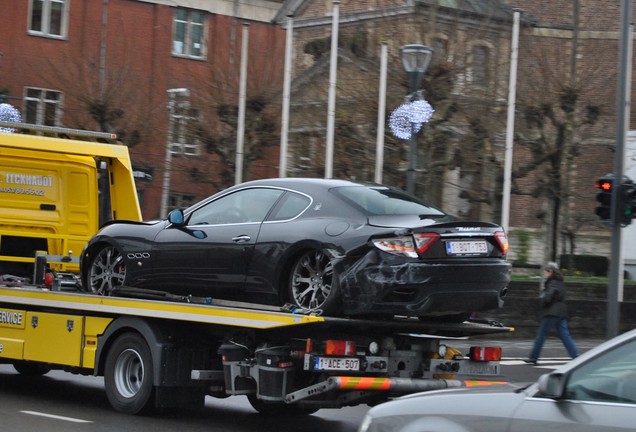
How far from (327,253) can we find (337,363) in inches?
35.8

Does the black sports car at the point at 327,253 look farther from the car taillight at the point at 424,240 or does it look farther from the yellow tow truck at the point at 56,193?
the yellow tow truck at the point at 56,193

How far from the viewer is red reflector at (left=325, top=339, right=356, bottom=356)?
370 inches

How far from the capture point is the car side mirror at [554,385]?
18.4 feet

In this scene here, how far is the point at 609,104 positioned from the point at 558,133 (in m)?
4.32

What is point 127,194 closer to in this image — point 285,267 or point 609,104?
point 285,267

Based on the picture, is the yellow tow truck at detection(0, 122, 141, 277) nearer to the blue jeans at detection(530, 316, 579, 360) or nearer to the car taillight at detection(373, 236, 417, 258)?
the car taillight at detection(373, 236, 417, 258)

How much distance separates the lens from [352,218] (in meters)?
9.76

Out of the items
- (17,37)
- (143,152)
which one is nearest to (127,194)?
(143,152)

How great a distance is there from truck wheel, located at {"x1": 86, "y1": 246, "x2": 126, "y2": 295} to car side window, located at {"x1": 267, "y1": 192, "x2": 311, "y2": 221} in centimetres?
204

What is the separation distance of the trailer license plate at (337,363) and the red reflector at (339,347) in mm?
50

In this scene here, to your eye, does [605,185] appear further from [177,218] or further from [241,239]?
[241,239]

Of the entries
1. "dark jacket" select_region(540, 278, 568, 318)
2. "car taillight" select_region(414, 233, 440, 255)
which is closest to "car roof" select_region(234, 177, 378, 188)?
"car taillight" select_region(414, 233, 440, 255)

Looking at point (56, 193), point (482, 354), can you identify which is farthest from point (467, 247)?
point (56, 193)

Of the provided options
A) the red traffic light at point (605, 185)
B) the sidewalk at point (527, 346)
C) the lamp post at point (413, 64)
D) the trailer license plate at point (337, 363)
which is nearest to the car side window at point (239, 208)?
the trailer license plate at point (337, 363)
